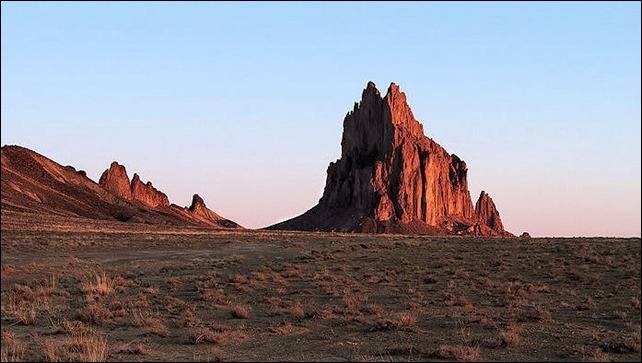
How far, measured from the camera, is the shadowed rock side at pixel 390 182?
163 metres

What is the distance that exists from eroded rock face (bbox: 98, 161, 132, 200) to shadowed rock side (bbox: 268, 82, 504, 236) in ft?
134

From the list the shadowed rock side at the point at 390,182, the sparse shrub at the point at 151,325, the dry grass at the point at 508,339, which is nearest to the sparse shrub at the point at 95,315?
the sparse shrub at the point at 151,325

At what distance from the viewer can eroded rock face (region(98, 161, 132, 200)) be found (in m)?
159

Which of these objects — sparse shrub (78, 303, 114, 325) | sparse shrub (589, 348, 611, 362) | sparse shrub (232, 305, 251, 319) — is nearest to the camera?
sparse shrub (589, 348, 611, 362)

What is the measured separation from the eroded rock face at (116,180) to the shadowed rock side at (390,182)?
134 feet

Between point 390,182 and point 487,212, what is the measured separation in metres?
42.2

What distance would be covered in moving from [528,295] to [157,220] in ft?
355

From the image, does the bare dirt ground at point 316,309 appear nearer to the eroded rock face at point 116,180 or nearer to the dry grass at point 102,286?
the dry grass at point 102,286

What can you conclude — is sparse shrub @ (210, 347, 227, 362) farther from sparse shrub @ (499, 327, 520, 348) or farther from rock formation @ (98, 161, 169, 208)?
rock formation @ (98, 161, 169, 208)

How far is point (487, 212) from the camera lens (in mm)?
193750

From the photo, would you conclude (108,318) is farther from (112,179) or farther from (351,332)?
(112,179)

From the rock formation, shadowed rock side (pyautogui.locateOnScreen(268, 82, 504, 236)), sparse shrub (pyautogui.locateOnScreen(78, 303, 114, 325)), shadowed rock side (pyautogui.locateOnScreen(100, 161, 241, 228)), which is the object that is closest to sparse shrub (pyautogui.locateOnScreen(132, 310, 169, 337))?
sparse shrub (pyautogui.locateOnScreen(78, 303, 114, 325))

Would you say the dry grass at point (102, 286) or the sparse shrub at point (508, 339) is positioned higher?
the sparse shrub at point (508, 339)

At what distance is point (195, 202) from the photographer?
574 ft
